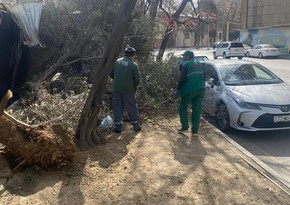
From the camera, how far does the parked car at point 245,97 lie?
665 centimetres

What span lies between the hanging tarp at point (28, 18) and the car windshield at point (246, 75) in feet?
15.1

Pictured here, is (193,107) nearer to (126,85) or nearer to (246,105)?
(246,105)

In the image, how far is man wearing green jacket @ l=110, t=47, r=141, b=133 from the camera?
20.2ft

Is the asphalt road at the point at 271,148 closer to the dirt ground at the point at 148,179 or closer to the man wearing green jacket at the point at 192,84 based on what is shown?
the dirt ground at the point at 148,179

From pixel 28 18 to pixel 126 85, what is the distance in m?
3.71

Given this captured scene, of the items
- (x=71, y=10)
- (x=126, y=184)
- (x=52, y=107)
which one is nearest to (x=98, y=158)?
(x=126, y=184)

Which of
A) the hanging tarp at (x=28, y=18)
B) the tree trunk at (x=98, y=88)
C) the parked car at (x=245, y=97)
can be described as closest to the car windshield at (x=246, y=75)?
the parked car at (x=245, y=97)

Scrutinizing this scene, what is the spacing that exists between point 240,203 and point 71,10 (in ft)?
22.4

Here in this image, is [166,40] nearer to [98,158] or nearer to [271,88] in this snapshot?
[271,88]

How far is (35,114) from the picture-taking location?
5.71 metres

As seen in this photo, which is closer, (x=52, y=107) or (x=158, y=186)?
(x=158, y=186)

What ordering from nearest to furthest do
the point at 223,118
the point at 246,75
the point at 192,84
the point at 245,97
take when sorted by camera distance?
the point at 192,84, the point at 245,97, the point at 223,118, the point at 246,75

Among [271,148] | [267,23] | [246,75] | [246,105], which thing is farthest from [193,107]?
[267,23]

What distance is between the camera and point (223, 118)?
7.39 meters
